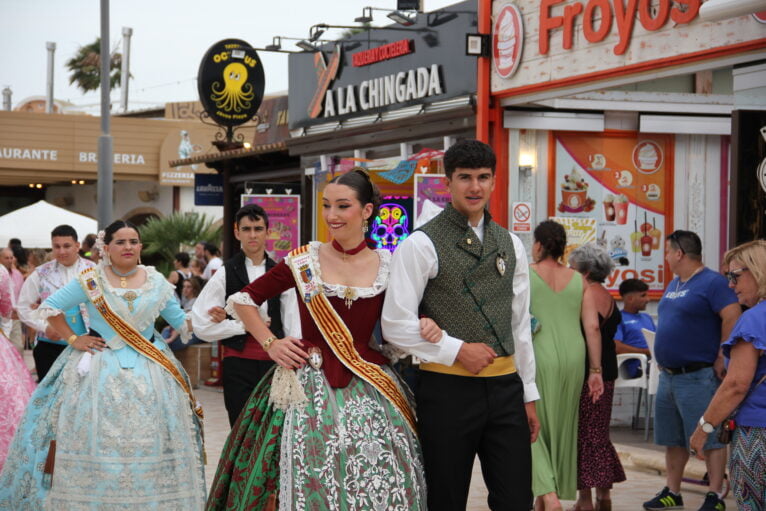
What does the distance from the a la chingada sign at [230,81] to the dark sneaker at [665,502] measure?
434 inches

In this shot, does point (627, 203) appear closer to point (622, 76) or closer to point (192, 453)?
point (622, 76)

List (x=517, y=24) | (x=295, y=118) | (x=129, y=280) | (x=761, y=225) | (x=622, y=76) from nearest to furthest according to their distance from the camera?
1. (x=129, y=280)
2. (x=761, y=225)
3. (x=622, y=76)
4. (x=517, y=24)
5. (x=295, y=118)

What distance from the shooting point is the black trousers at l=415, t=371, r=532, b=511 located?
168 inches

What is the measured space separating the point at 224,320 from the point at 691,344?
3034mm

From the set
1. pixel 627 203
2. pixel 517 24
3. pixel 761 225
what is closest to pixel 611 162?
pixel 627 203

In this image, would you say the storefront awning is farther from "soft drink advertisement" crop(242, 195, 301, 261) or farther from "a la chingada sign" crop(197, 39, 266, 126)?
"soft drink advertisement" crop(242, 195, 301, 261)

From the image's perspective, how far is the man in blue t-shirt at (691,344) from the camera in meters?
7.01

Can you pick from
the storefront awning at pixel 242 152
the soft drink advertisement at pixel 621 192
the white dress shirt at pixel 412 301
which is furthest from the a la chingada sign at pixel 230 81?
the white dress shirt at pixel 412 301

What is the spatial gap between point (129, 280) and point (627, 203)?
653cm

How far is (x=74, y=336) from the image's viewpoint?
20.5 ft

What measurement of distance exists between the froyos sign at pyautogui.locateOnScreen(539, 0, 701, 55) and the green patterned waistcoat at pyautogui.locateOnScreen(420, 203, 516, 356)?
463 centimetres

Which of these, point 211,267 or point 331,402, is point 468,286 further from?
point 211,267

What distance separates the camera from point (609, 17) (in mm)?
9375

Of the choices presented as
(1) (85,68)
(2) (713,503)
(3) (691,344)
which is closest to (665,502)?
(2) (713,503)
